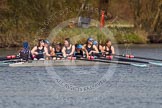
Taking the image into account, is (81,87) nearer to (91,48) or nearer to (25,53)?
(25,53)

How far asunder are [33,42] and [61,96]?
92.2 ft

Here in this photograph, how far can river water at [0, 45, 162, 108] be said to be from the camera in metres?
22.3

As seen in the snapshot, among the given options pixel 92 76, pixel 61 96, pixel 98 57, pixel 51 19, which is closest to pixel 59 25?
pixel 51 19

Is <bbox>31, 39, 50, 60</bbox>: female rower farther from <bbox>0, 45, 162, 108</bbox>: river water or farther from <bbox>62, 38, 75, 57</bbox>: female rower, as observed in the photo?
<bbox>62, 38, 75, 57</bbox>: female rower

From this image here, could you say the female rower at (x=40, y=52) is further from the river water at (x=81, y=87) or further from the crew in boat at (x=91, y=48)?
the crew in boat at (x=91, y=48)

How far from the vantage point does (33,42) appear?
169ft

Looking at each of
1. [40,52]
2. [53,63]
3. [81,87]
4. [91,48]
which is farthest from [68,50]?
[81,87]

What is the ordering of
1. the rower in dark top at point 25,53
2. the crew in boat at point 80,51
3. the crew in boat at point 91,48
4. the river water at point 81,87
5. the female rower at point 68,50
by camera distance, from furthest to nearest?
the crew in boat at point 91,48 → the crew in boat at point 80,51 → the female rower at point 68,50 → the rower in dark top at point 25,53 → the river water at point 81,87

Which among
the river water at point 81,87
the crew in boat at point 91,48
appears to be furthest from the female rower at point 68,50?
the crew in boat at point 91,48

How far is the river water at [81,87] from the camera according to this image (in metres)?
22.3

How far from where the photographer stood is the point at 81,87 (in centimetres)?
2631

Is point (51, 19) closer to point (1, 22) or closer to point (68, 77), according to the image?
point (1, 22)

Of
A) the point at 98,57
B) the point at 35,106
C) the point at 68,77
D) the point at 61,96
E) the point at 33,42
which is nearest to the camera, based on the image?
the point at 35,106

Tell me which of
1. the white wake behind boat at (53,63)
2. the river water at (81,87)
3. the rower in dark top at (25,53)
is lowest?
the river water at (81,87)
